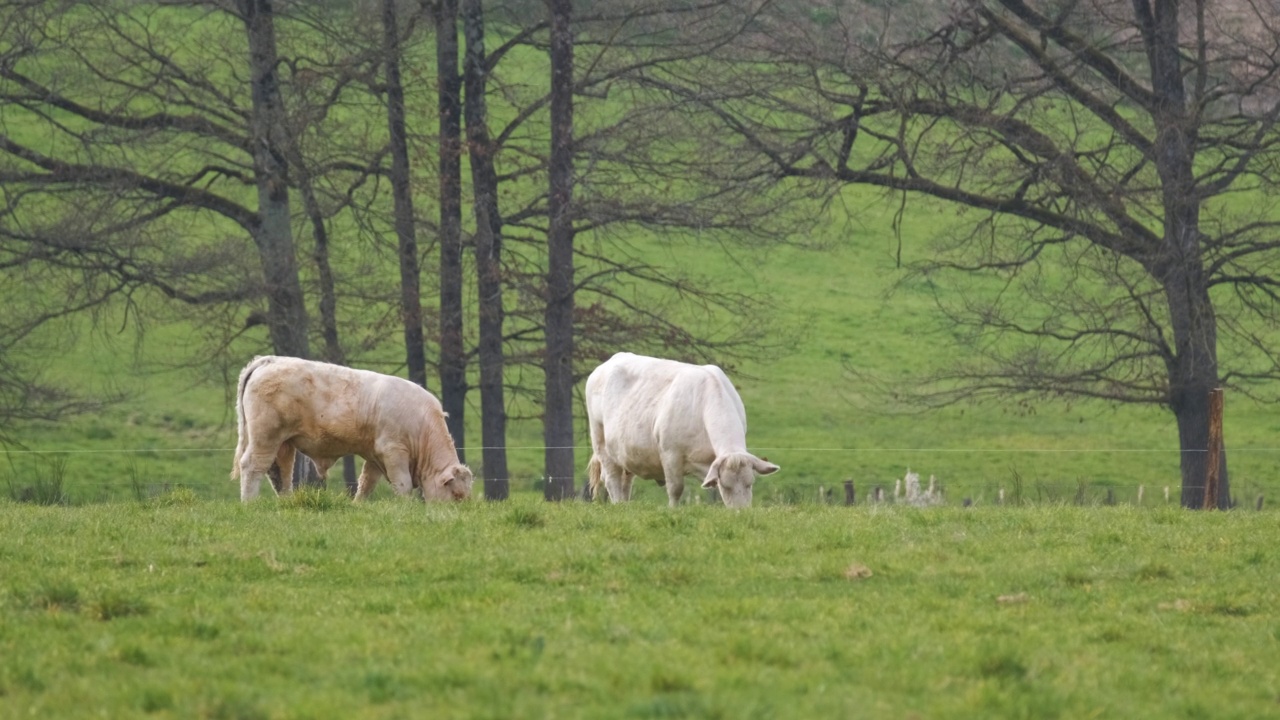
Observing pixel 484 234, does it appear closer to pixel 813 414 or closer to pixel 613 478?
pixel 613 478

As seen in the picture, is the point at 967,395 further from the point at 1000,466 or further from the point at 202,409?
the point at 202,409

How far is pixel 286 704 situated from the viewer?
247 inches

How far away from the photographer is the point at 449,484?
16281 millimetres

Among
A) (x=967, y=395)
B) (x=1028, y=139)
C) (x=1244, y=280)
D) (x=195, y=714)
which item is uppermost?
(x=1028, y=139)

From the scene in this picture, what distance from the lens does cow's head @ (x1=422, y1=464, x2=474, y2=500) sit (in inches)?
636

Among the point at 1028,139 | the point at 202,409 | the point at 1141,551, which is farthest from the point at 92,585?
the point at 202,409

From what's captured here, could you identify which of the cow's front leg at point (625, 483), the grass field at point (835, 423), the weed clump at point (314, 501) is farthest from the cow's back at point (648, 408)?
the grass field at point (835, 423)

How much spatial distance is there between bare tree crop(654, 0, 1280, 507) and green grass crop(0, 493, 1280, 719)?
11.4 metres

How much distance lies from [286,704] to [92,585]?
295 centimetres

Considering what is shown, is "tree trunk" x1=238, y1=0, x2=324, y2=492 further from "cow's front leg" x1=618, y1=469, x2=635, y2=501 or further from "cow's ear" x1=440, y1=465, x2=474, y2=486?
"cow's ear" x1=440, y1=465, x2=474, y2=486

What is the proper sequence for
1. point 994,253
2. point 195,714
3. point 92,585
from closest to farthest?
point 195,714 < point 92,585 < point 994,253

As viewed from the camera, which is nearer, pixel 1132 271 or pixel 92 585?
pixel 92 585

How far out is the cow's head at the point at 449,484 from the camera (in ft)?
53.0

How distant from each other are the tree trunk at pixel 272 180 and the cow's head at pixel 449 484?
8.46 meters
